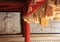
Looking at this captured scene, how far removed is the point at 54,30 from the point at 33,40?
1.53 feet

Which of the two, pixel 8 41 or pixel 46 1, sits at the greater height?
pixel 46 1

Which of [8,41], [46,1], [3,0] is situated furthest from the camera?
[8,41]

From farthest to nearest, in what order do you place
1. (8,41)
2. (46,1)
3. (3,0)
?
(8,41), (3,0), (46,1)

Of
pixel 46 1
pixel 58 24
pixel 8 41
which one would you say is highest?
pixel 46 1

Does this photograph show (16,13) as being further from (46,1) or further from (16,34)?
(46,1)

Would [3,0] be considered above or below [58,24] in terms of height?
above

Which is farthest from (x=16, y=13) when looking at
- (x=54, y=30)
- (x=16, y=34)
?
(x=54, y=30)

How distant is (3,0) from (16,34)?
3.61 ft

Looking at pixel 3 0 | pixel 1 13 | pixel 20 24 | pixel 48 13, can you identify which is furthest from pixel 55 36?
pixel 48 13

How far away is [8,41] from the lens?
12.8 feet

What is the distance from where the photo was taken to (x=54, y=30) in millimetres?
4090

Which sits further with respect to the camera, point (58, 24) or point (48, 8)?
point (58, 24)

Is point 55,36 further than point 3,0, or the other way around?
point 55,36

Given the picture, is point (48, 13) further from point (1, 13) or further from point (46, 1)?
point (1, 13)
